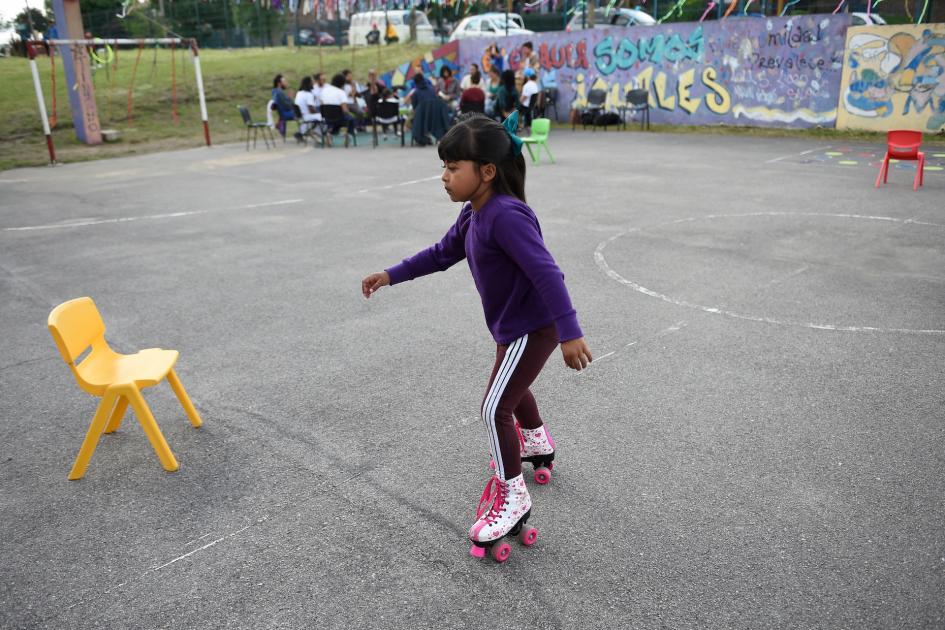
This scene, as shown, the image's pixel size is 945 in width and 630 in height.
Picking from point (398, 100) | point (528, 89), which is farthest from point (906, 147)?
point (398, 100)

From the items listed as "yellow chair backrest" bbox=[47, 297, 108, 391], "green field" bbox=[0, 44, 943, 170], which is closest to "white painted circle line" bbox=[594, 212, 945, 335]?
"yellow chair backrest" bbox=[47, 297, 108, 391]

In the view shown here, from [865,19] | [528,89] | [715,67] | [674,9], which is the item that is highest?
[674,9]

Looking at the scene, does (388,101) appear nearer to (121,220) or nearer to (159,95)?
(121,220)

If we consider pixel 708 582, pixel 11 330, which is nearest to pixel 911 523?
pixel 708 582

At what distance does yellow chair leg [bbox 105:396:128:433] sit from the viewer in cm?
396

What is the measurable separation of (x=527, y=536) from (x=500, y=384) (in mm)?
634

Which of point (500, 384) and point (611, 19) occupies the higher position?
point (611, 19)

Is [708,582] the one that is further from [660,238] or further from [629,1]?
[629,1]

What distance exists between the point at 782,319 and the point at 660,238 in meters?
2.56

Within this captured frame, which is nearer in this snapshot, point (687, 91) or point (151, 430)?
point (151, 430)

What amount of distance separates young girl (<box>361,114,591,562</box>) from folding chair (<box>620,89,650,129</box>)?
55.9 feet

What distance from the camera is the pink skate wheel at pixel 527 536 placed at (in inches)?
117

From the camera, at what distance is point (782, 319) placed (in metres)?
5.39

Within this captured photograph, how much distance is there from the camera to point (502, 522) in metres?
2.89
